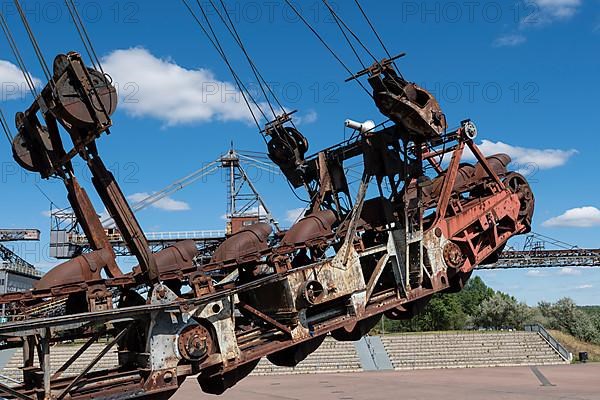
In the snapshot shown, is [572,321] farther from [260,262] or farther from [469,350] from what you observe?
[260,262]

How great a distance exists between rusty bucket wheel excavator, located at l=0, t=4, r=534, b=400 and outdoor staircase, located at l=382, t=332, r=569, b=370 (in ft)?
96.3

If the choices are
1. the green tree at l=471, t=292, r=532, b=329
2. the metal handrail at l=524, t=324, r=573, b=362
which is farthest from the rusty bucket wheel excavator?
the green tree at l=471, t=292, r=532, b=329

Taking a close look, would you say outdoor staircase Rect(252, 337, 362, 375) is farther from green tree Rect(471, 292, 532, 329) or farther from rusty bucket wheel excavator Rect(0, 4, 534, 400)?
green tree Rect(471, 292, 532, 329)

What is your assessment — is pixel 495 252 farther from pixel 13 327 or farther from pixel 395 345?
pixel 395 345

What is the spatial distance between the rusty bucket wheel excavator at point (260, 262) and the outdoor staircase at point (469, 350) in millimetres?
29343

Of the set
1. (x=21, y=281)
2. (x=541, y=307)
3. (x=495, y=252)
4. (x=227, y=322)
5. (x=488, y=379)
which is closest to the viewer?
(x=227, y=322)

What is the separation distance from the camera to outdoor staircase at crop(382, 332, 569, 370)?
39.3 meters

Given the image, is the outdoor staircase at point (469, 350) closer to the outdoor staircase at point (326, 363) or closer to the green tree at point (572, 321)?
the outdoor staircase at point (326, 363)

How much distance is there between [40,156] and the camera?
841 centimetres

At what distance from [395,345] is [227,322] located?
37725 millimetres

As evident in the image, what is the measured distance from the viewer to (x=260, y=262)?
8.30 m

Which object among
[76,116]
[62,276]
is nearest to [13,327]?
[62,276]

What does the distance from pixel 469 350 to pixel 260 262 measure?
123 feet

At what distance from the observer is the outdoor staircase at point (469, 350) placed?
39312 millimetres
